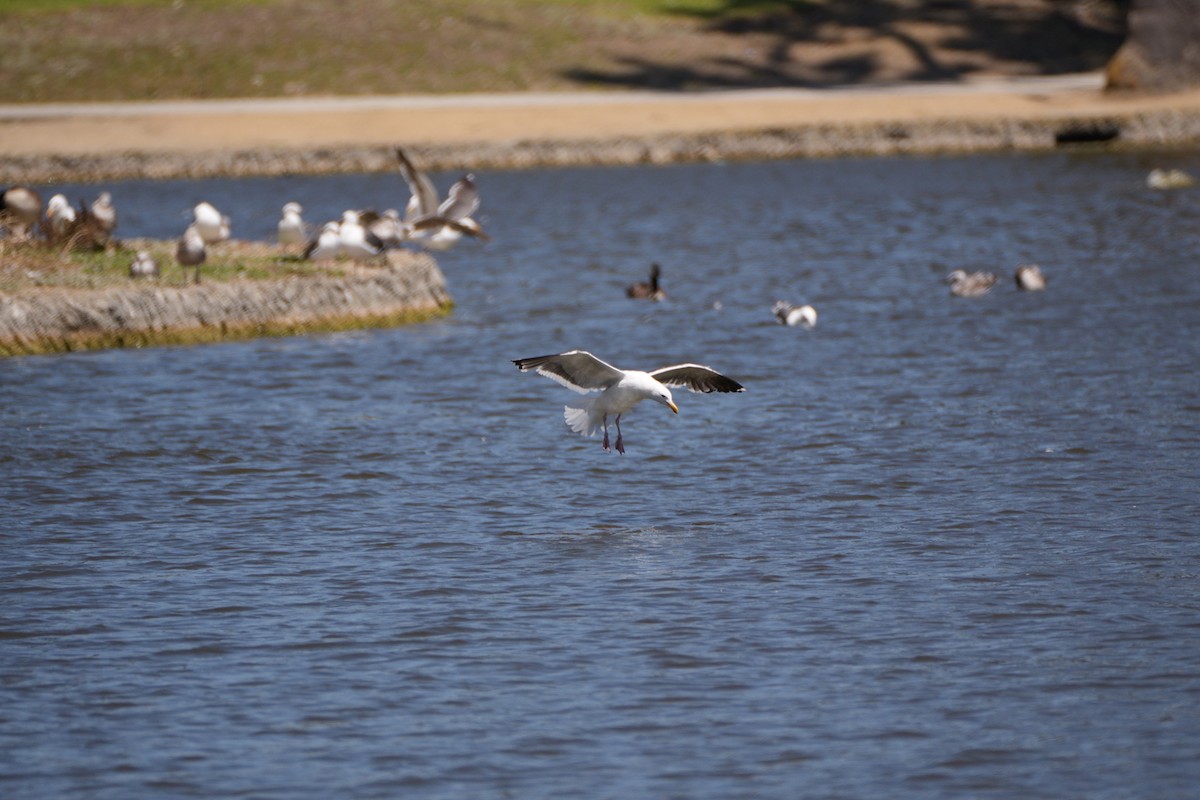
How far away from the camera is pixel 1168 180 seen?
3111cm

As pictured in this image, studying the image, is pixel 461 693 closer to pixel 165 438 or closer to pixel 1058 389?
pixel 165 438

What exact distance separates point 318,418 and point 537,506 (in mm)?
3831

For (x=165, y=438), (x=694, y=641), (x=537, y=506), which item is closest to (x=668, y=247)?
(x=165, y=438)

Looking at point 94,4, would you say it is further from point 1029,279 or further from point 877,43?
point 1029,279

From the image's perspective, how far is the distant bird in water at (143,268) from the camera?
Result: 19.0 m

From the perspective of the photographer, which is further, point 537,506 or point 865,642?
point 537,506

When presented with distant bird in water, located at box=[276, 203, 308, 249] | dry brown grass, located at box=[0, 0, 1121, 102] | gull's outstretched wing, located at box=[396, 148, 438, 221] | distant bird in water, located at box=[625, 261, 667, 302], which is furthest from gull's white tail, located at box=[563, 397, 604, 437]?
dry brown grass, located at box=[0, 0, 1121, 102]

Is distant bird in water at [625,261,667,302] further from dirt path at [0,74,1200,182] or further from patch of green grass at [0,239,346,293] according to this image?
dirt path at [0,74,1200,182]

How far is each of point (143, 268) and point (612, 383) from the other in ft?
25.6

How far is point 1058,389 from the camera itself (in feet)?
53.4

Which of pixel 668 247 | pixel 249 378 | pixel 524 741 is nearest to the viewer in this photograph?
pixel 524 741

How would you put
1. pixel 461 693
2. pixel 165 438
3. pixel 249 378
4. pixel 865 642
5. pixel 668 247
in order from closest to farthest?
pixel 461 693
pixel 865 642
pixel 165 438
pixel 249 378
pixel 668 247

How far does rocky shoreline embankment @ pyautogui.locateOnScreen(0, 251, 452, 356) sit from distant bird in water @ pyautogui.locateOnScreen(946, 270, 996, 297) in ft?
20.3

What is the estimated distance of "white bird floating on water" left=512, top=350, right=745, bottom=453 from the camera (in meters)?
12.4
